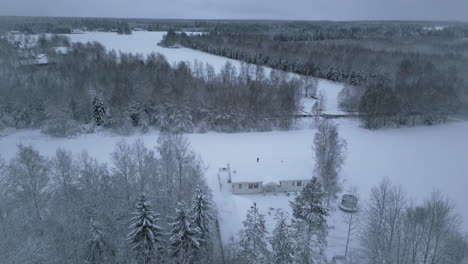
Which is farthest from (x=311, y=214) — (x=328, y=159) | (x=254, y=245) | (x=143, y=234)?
(x=143, y=234)

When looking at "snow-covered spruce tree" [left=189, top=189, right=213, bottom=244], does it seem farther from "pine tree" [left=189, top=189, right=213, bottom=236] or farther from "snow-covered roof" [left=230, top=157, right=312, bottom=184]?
"snow-covered roof" [left=230, top=157, right=312, bottom=184]

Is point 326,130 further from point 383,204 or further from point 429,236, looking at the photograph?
point 429,236

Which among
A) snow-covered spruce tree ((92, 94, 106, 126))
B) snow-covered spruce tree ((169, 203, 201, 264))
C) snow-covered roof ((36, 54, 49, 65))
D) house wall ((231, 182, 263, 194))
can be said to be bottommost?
house wall ((231, 182, 263, 194))

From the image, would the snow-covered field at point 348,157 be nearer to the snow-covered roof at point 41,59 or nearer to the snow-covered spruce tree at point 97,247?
the snow-covered spruce tree at point 97,247

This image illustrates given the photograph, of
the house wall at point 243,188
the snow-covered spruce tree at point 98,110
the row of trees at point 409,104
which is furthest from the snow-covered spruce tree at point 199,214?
the row of trees at point 409,104

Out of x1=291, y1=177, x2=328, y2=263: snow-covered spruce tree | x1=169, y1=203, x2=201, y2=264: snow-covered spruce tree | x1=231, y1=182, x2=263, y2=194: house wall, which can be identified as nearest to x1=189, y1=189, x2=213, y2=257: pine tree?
x1=169, y1=203, x2=201, y2=264: snow-covered spruce tree

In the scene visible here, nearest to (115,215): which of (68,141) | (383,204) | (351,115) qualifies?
(383,204)
